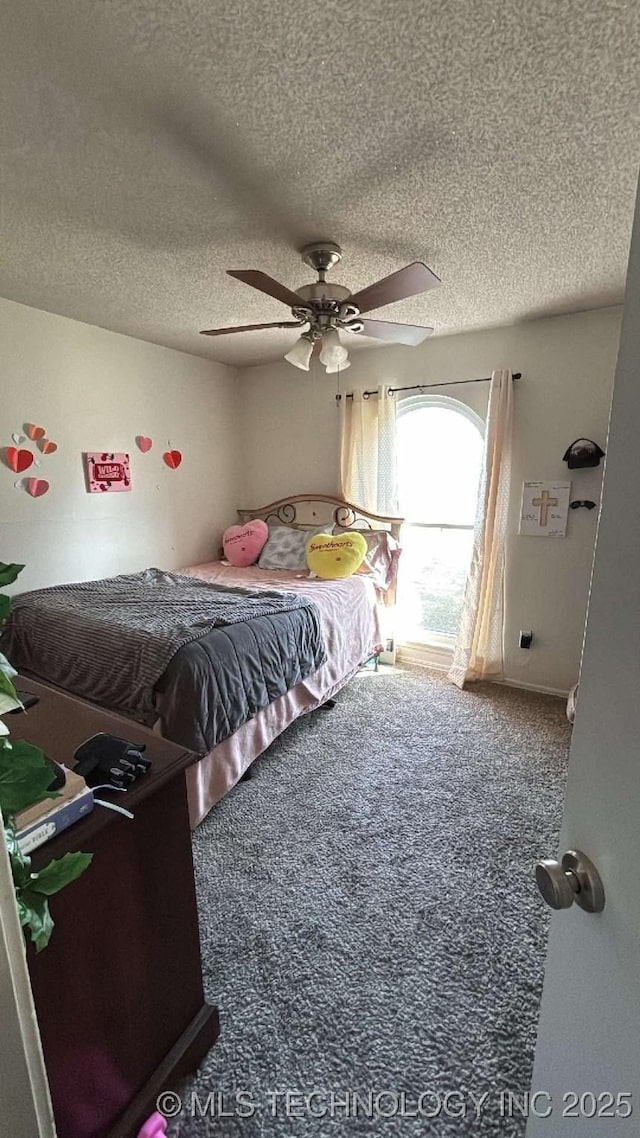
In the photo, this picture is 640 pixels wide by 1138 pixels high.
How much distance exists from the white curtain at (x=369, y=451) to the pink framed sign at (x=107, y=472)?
166 centimetres

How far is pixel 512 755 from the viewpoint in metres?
2.55

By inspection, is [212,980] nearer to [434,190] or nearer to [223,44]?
[223,44]

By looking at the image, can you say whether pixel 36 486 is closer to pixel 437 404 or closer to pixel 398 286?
pixel 398 286

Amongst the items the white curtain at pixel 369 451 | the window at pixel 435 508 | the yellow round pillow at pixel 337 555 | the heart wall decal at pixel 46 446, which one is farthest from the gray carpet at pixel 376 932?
the heart wall decal at pixel 46 446

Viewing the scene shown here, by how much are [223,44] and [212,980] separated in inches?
98.0

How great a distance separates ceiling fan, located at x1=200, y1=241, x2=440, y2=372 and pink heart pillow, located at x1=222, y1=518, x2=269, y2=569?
185cm

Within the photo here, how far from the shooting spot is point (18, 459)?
111 inches

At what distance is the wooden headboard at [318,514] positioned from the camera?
3.78 m

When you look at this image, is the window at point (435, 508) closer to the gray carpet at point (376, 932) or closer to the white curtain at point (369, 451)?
the white curtain at point (369, 451)

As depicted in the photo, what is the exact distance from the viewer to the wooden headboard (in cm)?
378

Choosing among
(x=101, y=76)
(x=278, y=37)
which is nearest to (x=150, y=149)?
(x=101, y=76)

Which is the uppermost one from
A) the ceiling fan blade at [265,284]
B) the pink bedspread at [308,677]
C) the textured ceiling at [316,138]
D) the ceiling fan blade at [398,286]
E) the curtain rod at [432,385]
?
the textured ceiling at [316,138]

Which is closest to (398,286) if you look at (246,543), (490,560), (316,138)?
(316,138)

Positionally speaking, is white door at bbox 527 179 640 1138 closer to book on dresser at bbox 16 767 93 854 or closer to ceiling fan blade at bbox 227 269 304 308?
book on dresser at bbox 16 767 93 854
